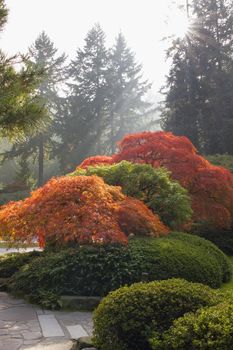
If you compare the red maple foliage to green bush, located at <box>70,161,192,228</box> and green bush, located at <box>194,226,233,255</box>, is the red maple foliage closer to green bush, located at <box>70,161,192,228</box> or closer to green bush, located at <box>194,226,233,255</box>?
green bush, located at <box>70,161,192,228</box>

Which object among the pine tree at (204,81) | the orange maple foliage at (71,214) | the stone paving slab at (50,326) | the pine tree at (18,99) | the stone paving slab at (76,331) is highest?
the pine tree at (204,81)

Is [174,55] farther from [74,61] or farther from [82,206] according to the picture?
[82,206]

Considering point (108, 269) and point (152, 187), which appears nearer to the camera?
point (108, 269)

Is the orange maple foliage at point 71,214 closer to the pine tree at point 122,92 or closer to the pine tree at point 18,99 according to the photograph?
the pine tree at point 18,99

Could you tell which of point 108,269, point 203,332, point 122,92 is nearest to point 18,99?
point 108,269

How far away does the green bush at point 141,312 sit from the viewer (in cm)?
437

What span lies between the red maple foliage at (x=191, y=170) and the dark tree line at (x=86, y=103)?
20.7 m

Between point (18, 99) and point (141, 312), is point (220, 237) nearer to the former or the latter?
point (18, 99)

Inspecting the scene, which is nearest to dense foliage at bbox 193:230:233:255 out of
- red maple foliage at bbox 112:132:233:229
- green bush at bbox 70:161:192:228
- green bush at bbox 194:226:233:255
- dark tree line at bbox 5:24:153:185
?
green bush at bbox 194:226:233:255

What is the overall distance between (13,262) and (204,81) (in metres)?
20.7

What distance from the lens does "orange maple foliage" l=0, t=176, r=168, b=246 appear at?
7.86 metres

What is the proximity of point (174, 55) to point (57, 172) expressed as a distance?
1478 cm

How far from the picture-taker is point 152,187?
10.5 m

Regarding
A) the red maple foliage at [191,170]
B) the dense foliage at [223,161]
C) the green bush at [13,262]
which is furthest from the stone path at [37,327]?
the dense foliage at [223,161]
